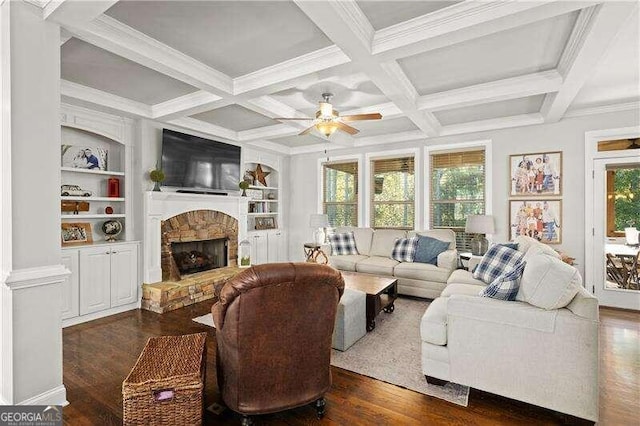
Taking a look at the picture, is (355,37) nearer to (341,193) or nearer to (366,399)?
(366,399)

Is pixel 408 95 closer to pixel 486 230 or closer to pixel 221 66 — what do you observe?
pixel 221 66

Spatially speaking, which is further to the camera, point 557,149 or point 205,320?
point 557,149

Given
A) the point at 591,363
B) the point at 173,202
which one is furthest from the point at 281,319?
the point at 173,202

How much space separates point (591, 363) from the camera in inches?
76.2

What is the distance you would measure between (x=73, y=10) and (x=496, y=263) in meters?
4.17

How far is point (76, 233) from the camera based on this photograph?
13.2ft

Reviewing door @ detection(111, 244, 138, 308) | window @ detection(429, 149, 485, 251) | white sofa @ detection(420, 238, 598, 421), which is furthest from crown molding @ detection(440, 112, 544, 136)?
door @ detection(111, 244, 138, 308)

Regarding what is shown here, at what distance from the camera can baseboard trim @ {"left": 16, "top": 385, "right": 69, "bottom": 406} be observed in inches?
80.5

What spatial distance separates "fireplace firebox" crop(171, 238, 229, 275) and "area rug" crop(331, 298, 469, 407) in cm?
299

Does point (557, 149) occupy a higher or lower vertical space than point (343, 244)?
A: higher

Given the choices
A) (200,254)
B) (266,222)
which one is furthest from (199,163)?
(266,222)

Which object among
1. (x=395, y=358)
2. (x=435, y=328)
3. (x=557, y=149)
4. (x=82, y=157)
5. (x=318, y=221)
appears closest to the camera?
(x=435, y=328)

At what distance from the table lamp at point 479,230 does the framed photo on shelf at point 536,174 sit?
0.66 meters

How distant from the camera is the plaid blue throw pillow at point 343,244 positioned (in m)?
5.77
